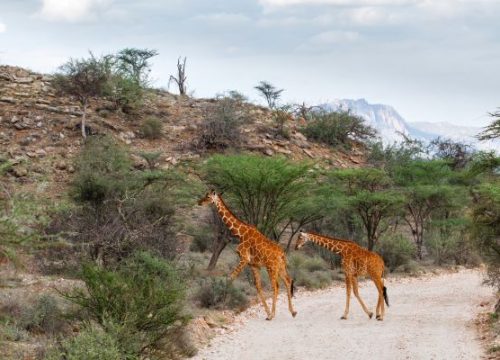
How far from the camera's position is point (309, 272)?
23.9 meters

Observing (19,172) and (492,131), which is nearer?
(492,131)

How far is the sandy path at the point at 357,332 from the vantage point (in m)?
12.0

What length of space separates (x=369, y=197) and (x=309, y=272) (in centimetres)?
472

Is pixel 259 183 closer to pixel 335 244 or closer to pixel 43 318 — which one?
pixel 335 244

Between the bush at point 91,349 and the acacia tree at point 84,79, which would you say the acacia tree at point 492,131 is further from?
the acacia tree at point 84,79

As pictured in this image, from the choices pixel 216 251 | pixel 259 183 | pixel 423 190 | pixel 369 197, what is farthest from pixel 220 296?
pixel 423 190

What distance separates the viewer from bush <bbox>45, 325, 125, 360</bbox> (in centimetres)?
868

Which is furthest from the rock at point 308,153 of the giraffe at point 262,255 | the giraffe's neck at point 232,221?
the giraffe at point 262,255

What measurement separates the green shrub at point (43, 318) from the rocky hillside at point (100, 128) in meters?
18.8

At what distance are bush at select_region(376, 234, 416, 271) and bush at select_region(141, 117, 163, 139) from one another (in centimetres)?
1627

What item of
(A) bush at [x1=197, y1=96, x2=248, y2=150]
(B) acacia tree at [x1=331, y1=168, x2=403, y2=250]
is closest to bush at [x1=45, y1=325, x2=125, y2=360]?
(B) acacia tree at [x1=331, y1=168, x2=403, y2=250]

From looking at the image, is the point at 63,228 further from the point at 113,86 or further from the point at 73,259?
the point at 113,86

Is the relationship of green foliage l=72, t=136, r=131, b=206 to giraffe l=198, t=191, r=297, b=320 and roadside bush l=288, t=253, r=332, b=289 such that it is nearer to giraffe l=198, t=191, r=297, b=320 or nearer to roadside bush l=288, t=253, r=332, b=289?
roadside bush l=288, t=253, r=332, b=289

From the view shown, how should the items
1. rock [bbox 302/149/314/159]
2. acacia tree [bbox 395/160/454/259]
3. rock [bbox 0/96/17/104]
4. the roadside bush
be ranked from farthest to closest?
1. rock [bbox 302/149/314/159]
2. rock [bbox 0/96/17/104]
3. acacia tree [bbox 395/160/454/259]
4. the roadside bush
